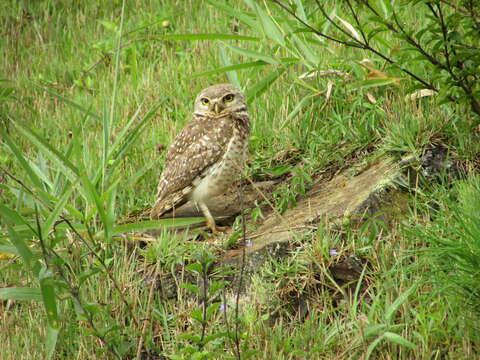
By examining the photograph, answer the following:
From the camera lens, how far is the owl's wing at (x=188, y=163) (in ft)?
16.1

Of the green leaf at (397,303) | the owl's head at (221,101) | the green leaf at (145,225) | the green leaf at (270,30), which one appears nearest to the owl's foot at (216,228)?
the green leaf at (145,225)

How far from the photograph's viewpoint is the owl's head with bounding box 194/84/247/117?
520cm

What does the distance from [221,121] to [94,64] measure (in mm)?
3085

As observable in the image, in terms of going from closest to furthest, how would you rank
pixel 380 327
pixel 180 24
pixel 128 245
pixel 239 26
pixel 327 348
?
pixel 380 327, pixel 327 348, pixel 128 245, pixel 239 26, pixel 180 24

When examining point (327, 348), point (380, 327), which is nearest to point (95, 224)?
point (327, 348)

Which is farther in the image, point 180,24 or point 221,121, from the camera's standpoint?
point 180,24

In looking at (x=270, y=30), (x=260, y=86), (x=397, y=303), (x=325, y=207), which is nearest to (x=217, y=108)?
(x=260, y=86)

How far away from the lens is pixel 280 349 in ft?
12.0

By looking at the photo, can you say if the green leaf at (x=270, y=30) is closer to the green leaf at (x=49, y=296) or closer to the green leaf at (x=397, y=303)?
the green leaf at (x=397, y=303)

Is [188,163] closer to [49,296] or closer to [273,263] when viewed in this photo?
[273,263]

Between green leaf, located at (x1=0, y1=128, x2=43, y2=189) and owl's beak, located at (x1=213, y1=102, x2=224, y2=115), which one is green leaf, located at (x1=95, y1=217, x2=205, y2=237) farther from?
owl's beak, located at (x1=213, y1=102, x2=224, y2=115)

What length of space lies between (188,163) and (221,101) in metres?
0.60

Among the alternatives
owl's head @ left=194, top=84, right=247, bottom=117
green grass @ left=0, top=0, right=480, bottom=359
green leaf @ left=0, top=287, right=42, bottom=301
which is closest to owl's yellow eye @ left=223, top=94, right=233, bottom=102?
owl's head @ left=194, top=84, right=247, bottom=117

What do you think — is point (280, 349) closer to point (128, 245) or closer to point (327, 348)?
point (327, 348)
